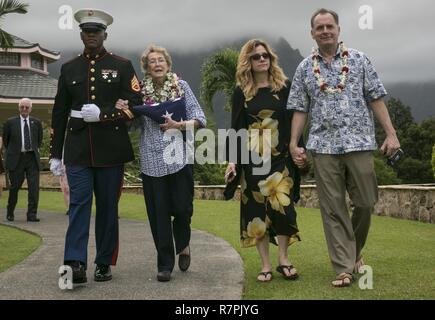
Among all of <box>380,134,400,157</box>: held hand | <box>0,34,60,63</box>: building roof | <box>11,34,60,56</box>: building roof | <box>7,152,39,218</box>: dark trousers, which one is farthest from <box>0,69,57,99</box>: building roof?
<box>380,134,400,157</box>: held hand

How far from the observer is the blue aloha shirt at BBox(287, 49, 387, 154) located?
4.52 meters

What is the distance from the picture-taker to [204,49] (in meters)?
80.9

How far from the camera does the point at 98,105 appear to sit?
4.69 metres

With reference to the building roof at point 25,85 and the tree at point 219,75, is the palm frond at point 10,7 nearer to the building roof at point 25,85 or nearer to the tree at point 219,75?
the tree at point 219,75

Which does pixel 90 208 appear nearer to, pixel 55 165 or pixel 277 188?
pixel 55 165

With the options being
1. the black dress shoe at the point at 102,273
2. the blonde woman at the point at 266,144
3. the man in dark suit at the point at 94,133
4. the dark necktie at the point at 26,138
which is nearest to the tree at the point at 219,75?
the dark necktie at the point at 26,138

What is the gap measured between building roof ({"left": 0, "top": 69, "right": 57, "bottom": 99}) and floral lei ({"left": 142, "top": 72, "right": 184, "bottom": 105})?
22524mm

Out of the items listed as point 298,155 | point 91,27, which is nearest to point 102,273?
point 298,155

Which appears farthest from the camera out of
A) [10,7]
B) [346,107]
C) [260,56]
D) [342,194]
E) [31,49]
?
[31,49]

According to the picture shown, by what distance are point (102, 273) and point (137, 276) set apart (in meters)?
0.29

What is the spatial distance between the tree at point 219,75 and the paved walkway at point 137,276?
43.8 ft

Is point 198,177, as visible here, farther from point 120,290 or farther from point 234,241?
point 120,290

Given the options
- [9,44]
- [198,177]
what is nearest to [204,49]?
[198,177]
